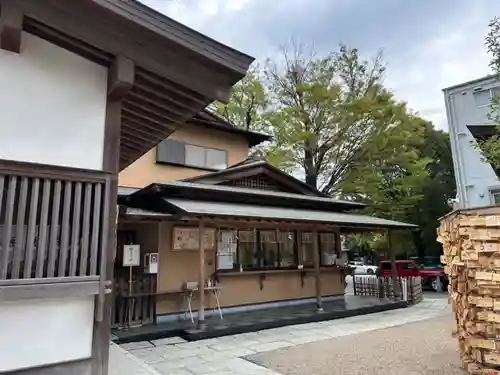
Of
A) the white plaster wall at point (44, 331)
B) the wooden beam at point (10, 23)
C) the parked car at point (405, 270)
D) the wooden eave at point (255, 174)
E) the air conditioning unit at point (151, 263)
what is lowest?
the parked car at point (405, 270)

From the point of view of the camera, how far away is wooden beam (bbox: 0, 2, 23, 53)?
2768mm

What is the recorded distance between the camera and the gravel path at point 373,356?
5480 millimetres

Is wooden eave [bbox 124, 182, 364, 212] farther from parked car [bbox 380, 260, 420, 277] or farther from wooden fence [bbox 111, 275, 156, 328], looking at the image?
parked car [bbox 380, 260, 420, 277]

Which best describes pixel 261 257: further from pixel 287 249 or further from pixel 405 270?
pixel 405 270

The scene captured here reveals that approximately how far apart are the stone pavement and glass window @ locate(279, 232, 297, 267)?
252 centimetres

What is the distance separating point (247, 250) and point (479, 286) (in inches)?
261

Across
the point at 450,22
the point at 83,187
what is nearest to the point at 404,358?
the point at 83,187

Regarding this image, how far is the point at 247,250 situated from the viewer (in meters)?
10.6

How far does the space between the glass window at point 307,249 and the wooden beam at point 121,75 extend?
9.50 meters

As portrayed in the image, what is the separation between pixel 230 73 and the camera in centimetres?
369

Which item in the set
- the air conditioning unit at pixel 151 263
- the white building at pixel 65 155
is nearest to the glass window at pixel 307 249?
the air conditioning unit at pixel 151 263

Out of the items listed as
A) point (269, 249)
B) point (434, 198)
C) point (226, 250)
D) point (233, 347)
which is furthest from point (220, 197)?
point (434, 198)

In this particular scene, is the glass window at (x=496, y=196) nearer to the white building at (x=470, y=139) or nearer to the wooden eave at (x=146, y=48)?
the white building at (x=470, y=139)

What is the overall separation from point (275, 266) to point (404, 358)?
5401 millimetres
